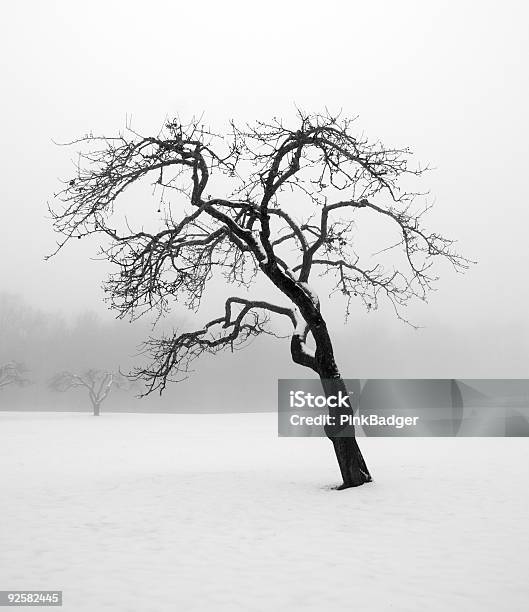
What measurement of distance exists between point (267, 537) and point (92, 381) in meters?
47.7

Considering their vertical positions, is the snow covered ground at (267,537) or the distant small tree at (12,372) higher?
the distant small tree at (12,372)

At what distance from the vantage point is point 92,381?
53625mm

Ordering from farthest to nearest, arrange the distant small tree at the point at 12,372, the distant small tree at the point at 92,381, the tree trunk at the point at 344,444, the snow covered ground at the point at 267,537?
the distant small tree at the point at 92,381
the distant small tree at the point at 12,372
the tree trunk at the point at 344,444
the snow covered ground at the point at 267,537

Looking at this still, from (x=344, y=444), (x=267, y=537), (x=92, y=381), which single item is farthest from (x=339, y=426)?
(x=92, y=381)

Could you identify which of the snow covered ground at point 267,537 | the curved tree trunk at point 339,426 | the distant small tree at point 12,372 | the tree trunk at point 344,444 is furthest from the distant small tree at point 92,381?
the tree trunk at point 344,444

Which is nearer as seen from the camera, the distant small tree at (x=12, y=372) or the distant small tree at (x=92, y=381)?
the distant small tree at (x=12, y=372)

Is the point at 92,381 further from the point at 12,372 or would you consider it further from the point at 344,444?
the point at 344,444

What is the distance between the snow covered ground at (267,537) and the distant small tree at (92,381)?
3740 cm

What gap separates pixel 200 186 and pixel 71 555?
8.08 metres

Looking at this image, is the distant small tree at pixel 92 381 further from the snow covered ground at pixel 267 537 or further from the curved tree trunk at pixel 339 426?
the curved tree trunk at pixel 339 426

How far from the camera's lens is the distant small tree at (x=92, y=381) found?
53.4 m

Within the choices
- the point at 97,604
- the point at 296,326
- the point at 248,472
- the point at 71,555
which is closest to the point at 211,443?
the point at 248,472

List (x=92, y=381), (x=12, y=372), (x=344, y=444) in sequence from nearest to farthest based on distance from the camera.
A: (x=344, y=444)
(x=12, y=372)
(x=92, y=381)

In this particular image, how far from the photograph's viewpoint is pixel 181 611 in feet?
18.9
